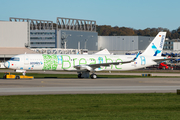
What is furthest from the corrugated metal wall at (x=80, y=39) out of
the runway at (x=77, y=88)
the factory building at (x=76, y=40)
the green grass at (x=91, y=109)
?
the green grass at (x=91, y=109)

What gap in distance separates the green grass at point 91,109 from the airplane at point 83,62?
77.9 ft

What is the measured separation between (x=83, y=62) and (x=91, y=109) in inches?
1204

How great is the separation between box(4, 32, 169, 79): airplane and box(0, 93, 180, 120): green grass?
77.9 feet

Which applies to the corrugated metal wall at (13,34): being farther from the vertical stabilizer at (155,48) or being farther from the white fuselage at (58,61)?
the vertical stabilizer at (155,48)

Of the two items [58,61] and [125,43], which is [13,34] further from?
[58,61]

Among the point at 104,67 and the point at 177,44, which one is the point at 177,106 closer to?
the point at 104,67

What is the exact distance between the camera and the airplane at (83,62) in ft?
148

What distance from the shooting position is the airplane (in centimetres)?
4500

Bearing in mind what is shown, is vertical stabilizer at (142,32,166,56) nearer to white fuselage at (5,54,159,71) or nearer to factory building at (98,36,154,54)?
white fuselage at (5,54,159,71)

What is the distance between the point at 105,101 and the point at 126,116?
19.7 ft

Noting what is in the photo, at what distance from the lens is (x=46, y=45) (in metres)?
165

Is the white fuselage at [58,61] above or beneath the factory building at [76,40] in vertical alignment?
beneath

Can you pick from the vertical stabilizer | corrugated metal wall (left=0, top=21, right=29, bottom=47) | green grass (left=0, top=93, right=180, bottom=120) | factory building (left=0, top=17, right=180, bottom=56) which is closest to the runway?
green grass (left=0, top=93, right=180, bottom=120)

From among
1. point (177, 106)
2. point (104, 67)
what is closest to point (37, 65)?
point (104, 67)
